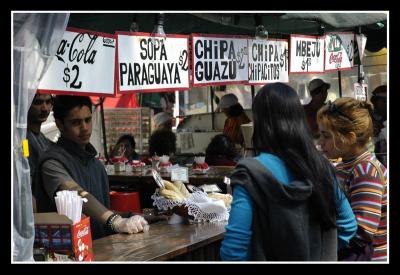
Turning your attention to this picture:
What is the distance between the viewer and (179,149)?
1059 cm

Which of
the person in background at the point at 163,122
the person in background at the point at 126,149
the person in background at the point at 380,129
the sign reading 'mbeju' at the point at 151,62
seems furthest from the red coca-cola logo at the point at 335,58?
the person in background at the point at 126,149

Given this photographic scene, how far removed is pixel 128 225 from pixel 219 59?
7.98 ft

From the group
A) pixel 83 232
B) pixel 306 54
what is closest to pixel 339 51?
pixel 306 54

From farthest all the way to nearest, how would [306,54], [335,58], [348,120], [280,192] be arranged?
[335,58] → [306,54] → [348,120] → [280,192]

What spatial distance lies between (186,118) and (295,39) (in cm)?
515

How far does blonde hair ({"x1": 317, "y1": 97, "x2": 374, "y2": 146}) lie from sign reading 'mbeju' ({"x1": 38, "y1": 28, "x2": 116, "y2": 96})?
1.82 meters

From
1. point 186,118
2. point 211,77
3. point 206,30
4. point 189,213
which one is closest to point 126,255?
point 189,213

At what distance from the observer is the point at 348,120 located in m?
2.75

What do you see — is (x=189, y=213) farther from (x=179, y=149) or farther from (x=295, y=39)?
(x=179, y=149)

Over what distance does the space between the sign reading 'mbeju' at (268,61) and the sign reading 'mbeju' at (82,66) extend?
2.16 metres

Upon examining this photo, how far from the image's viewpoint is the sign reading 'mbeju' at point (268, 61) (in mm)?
5914

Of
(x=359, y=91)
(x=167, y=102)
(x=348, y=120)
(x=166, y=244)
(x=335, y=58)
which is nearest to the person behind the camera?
(x=348, y=120)

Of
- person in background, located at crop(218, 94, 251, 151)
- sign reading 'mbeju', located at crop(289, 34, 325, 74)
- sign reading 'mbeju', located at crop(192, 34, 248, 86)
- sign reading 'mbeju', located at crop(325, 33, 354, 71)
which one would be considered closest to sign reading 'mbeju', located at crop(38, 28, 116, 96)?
sign reading 'mbeju', located at crop(192, 34, 248, 86)

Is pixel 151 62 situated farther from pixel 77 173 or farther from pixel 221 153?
pixel 221 153
